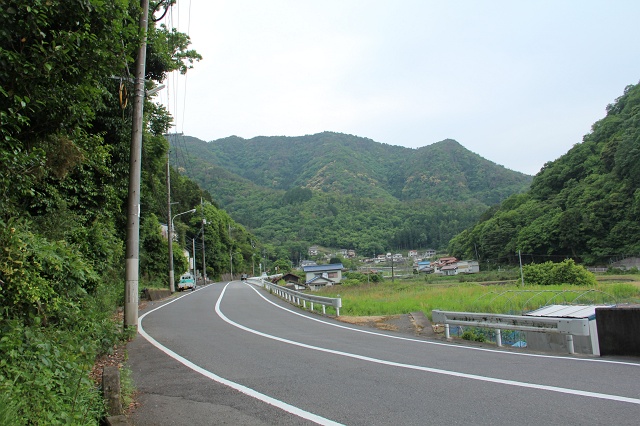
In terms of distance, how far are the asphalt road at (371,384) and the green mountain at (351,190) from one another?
105 metres

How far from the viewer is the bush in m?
41.7

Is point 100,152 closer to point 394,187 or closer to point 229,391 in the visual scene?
point 229,391

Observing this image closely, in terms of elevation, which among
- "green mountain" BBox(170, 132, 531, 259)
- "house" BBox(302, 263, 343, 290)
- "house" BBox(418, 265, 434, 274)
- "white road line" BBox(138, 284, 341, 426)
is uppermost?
"green mountain" BBox(170, 132, 531, 259)

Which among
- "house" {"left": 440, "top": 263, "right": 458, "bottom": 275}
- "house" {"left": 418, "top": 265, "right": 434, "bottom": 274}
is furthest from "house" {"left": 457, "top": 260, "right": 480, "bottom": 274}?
"house" {"left": 418, "top": 265, "right": 434, "bottom": 274}

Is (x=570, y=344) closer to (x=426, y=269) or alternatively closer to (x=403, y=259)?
(x=426, y=269)

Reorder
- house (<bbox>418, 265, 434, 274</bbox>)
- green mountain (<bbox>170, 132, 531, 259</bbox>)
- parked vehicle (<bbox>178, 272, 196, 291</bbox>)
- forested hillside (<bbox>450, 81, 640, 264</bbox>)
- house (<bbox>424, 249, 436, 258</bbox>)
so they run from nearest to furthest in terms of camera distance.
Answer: parked vehicle (<bbox>178, 272, 196, 291</bbox>) → forested hillside (<bbox>450, 81, 640, 264</bbox>) → house (<bbox>418, 265, 434, 274</bbox>) → house (<bbox>424, 249, 436, 258</bbox>) → green mountain (<bbox>170, 132, 531, 259</bbox>)

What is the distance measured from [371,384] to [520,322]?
666 cm

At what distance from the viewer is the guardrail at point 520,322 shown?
9.12 m

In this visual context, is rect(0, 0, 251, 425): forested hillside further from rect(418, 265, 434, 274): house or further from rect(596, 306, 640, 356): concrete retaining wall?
rect(418, 265, 434, 274): house

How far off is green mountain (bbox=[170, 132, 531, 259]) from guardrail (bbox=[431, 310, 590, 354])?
342 ft

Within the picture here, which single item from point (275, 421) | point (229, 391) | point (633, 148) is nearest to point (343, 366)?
point (229, 391)

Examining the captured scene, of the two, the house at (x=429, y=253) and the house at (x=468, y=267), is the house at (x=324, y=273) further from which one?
the house at (x=429, y=253)

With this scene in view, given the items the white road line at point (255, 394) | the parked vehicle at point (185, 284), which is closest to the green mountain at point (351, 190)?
the parked vehicle at point (185, 284)

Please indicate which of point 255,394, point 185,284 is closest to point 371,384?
point 255,394
